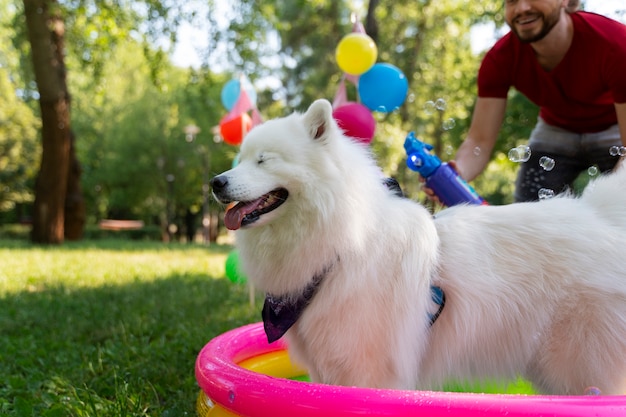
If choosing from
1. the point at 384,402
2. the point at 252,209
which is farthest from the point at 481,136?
the point at 384,402

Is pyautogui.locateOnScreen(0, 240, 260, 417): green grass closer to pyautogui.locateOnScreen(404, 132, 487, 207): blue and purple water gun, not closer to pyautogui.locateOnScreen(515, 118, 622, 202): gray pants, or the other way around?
pyautogui.locateOnScreen(404, 132, 487, 207): blue and purple water gun

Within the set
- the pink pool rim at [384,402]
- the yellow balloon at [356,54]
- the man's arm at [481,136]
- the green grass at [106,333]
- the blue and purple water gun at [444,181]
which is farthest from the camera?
the yellow balloon at [356,54]

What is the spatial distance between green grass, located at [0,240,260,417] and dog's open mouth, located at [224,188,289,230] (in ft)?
4.05

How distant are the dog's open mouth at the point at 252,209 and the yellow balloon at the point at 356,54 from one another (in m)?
4.05

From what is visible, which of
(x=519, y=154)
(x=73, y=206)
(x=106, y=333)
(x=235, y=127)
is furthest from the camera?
(x=73, y=206)

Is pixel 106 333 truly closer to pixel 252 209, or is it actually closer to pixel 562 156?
pixel 252 209

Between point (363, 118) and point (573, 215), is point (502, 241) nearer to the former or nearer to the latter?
point (573, 215)

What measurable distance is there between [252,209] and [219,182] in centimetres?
19

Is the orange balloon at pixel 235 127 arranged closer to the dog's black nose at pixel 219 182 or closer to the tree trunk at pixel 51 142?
the dog's black nose at pixel 219 182

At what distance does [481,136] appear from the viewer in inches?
145

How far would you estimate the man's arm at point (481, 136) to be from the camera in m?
3.62

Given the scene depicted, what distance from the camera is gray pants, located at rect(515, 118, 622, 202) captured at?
11.9 ft

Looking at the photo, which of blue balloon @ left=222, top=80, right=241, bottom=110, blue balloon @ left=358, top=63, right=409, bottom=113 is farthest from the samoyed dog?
blue balloon @ left=222, top=80, right=241, bottom=110

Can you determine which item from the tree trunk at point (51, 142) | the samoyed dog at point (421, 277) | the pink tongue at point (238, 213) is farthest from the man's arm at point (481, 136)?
the tree trunk at point (51, 142)
